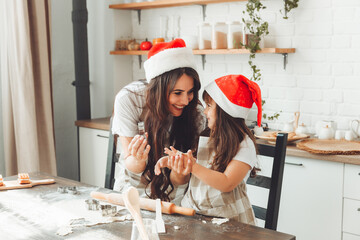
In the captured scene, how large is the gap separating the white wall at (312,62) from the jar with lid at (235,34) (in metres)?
0.20

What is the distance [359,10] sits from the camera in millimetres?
2840

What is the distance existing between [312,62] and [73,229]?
6.92ft

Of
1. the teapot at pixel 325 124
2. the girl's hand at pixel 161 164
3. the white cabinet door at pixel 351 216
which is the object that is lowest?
the white cabinet door at pixel 351 216

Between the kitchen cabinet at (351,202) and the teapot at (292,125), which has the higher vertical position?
the teapot at (292,125)

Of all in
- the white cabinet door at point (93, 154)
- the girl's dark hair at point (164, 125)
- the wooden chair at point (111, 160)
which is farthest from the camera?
the white cabinet door at point (93, 154)

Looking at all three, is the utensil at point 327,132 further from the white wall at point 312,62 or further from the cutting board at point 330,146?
the white wall at point 312,62

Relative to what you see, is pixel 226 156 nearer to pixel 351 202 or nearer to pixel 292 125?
pixel 351 202

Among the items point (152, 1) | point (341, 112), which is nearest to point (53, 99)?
point (152, 1)

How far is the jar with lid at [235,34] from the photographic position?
10.4 ft

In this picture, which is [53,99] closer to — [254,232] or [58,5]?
[58,5]

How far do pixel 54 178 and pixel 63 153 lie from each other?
191 centimetres

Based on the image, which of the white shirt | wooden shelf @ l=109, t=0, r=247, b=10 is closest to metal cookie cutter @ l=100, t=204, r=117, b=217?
the white shirt

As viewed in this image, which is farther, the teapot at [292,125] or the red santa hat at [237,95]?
the teapot at [292,125]

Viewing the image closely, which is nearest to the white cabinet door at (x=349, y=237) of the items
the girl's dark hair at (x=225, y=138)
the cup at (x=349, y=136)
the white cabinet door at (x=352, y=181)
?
the white cabinet door at (x=352, y=181)
